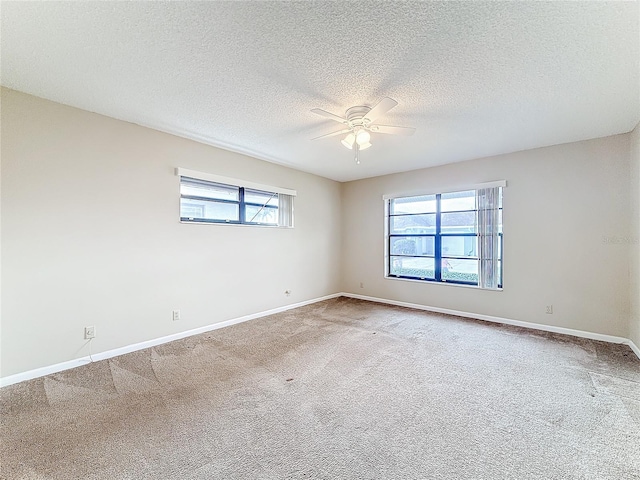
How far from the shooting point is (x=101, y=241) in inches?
119

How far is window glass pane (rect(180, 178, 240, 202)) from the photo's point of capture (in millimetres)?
3785

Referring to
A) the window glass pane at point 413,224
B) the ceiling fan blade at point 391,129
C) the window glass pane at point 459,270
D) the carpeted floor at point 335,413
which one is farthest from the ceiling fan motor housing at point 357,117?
the window glass pane at point 459,270

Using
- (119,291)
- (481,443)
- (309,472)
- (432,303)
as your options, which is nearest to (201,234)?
(119,291)

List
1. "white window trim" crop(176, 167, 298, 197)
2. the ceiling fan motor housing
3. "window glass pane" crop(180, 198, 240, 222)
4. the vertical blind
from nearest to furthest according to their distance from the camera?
the ceiling fan motor housing → "white window trim" crop(176, 167, 298, 197) → "window glass pane" crop(180, 198, 240, 222) → the vertical blind

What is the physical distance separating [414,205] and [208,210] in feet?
12.3

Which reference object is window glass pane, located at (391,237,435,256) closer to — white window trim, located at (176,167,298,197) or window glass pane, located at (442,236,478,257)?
window glass pane, located at (442,236,478,257)

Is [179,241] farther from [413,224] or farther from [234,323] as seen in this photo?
[413,224]

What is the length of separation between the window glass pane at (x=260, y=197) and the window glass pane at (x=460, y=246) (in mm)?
3135

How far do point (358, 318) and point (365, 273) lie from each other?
1558 millimetres

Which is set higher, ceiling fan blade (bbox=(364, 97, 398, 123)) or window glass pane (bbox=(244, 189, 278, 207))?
ceiling fan blade (bbox=(364, 97, 398, 123))

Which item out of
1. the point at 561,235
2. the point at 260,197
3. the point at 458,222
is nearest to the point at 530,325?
the point at 561,235

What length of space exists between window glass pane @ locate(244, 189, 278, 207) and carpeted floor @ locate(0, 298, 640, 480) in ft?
7.50

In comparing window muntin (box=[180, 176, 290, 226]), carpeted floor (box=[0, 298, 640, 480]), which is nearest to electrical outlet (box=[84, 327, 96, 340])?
carpeted floor (box=[0, 298, 640, 480])

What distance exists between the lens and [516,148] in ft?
13.4
